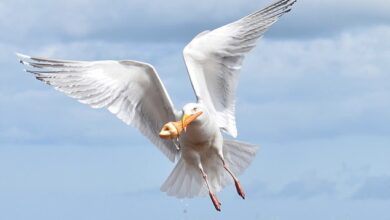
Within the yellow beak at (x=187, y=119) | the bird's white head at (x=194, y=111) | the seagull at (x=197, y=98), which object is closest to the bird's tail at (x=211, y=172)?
the seagull at (x=197, y=98)

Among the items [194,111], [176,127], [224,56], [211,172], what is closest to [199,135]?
[194,111]

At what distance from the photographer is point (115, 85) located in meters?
17.9

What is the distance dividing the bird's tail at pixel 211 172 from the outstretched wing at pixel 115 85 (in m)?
0.66

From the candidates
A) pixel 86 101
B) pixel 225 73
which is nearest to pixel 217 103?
pixel 225 73

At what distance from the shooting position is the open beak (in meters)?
16.5

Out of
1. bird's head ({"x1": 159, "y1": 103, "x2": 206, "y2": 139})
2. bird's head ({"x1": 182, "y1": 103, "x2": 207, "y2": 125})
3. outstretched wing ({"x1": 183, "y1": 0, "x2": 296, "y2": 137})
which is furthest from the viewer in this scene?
outstretched wing ({"x1": 183, "y1": 0, "x2": 296, "y2": 137})

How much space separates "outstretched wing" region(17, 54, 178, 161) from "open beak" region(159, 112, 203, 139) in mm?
689

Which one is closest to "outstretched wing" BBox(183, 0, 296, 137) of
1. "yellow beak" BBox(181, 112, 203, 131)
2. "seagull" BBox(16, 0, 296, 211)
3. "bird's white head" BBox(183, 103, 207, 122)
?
"seagull" BBox(16, 0, 296, 211)

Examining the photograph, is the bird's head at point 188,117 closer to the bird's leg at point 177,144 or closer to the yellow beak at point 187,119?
the yellow beak at point 187,119

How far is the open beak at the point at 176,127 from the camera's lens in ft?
54.1

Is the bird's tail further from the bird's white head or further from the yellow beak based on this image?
the yellow beak

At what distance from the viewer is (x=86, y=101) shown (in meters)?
17.8

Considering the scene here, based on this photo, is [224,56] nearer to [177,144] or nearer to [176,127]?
[177,144]

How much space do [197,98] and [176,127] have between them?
44.1 inches
